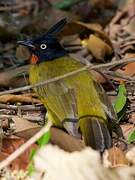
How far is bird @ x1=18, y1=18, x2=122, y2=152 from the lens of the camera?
477cm

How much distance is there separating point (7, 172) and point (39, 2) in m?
5.20

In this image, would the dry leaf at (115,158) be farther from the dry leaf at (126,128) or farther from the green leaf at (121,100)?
the green leaf at (121,100)

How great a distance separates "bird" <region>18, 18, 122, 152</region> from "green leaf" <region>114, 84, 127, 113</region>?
A: 0.18m

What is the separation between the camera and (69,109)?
16.6 ft

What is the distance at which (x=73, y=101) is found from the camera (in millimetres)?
5113

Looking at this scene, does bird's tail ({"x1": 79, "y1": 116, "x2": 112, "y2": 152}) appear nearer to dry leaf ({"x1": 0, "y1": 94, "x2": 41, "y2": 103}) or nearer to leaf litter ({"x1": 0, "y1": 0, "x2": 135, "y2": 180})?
leaf litter ({"x1": 0, "y1": 0, "x2": 135, "y2": 180})

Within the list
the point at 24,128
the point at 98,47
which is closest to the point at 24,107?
the point at 24,128

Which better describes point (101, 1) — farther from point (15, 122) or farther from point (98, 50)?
point (15, 122)

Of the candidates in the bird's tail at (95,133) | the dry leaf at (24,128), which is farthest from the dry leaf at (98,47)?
the bird's tail at (95,133)

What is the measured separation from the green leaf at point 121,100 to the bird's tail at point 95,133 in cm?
52

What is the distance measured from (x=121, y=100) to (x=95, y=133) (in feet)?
2.57

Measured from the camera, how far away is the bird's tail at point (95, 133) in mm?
4605

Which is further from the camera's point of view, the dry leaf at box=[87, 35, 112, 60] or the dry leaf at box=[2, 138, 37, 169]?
the dry leaf at box=[87, 35, 112, 60]

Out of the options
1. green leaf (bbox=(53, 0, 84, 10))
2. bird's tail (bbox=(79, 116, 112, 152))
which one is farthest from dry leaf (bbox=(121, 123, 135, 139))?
green leaf (bbox=(53, 0, 84, 10))
